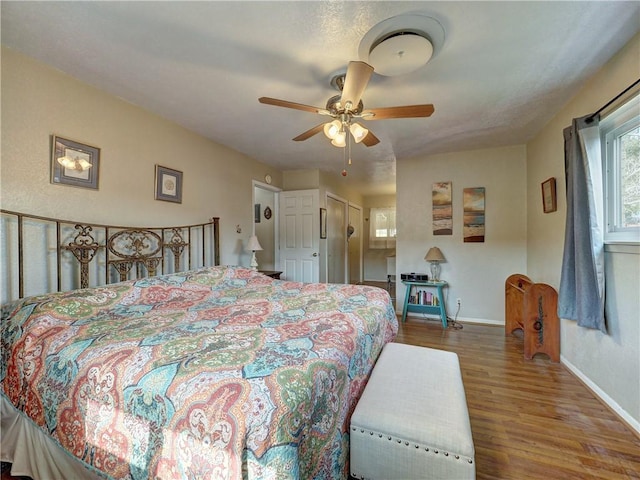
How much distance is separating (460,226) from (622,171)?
1.92 metres

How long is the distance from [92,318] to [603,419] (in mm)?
3169

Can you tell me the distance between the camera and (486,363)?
97.8 inches

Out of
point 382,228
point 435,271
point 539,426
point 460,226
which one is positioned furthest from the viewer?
point 382,228

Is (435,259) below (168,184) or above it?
below

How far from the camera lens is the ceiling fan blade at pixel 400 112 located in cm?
173

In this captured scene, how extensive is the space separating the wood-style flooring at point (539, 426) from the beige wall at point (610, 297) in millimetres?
149

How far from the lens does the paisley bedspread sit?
0.79 m

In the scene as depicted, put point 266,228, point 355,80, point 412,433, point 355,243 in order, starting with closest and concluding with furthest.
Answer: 1. point 412,433
2. point 355,80
3. point 266,228
4. point 355,243

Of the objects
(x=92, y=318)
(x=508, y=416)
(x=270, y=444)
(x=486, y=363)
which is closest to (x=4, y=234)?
(x=92, y=318)

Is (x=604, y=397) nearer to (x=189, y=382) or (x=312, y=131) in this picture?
(x=189, y=382)

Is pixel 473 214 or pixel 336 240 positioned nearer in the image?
pixel 473 214

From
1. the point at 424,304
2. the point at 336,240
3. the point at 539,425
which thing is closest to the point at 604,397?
the point at 539,425

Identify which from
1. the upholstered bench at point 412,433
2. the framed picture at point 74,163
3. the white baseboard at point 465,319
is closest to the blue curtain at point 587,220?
the upholstered bench at point 412,433

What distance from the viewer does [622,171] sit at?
1859 millimetres
